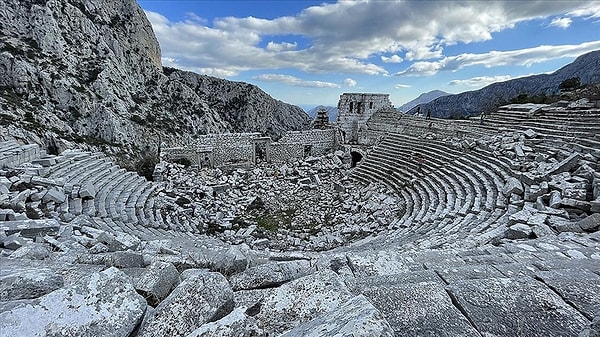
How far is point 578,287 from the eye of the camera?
2.54 m

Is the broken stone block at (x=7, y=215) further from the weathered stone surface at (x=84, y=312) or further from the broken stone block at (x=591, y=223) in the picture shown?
the broken stone block at (x=591, y=223)

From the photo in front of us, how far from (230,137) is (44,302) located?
17660mm

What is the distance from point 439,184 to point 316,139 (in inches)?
422

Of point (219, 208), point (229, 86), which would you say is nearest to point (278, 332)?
point (219, 208)

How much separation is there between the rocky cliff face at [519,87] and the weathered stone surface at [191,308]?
72.6m

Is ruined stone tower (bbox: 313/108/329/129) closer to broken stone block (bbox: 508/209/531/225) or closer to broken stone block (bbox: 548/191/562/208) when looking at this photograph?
broken stone block (bbox: 548/191/562/208)

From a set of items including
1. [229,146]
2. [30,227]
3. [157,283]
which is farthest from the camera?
[229,146]

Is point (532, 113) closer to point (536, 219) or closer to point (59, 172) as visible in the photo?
point (536, 219)

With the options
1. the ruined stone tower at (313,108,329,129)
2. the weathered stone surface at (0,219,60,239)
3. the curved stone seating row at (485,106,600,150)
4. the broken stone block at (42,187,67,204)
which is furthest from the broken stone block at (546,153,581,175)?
the ruined stone tower at (313,108,329,129)

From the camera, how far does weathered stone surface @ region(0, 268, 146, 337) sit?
1809mm

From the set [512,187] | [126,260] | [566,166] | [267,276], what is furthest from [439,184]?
[126,260]

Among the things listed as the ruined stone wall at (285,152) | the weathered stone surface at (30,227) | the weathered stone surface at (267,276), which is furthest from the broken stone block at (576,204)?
the ruined stone wall at (285,152)

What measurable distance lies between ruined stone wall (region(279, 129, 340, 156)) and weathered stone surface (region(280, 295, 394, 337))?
61.5 ft

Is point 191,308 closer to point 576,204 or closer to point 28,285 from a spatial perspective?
point 28,285
